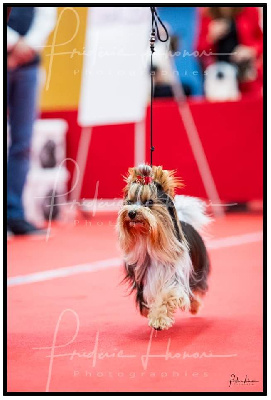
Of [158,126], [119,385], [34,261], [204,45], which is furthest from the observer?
[204,45]

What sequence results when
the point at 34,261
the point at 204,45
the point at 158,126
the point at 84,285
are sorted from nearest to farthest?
1. the point at 84,285
2. the point at 34,261
3. the point at 158,126
4. the point at 204,45

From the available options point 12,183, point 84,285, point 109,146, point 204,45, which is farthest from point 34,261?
point 204,45

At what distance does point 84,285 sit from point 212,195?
3740mm

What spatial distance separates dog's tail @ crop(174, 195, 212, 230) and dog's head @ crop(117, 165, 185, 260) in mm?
415

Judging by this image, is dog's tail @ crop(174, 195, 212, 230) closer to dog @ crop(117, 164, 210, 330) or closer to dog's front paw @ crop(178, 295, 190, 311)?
dog @ crop(117, 164, 210, 330)

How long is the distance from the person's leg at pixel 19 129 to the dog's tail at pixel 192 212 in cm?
321

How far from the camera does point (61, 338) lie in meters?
3.40

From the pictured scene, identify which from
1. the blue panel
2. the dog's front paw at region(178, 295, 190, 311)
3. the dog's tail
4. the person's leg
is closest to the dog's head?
the dog's front paw at region(178, 295, 190, 311)

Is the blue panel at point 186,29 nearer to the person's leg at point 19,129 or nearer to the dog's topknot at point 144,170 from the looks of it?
the person's leg at point 19,129

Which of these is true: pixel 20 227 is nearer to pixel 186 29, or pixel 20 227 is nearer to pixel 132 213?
pixel 132 213

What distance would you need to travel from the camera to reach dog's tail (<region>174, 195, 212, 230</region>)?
12.0 feet

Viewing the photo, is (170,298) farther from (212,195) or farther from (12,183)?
(212,195)

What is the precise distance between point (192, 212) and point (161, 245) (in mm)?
498

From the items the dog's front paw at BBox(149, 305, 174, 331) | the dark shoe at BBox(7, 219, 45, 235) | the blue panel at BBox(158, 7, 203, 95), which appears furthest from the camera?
the blue panel at BBox(158, 7, 203, 95)
